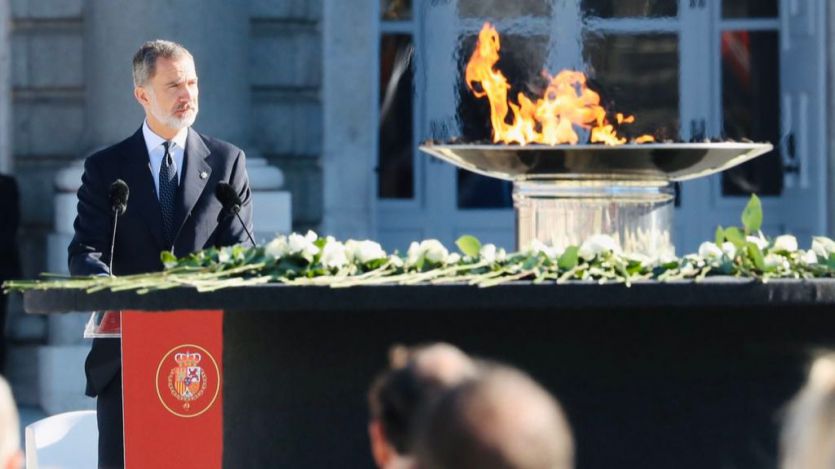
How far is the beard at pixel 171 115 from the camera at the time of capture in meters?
5.59

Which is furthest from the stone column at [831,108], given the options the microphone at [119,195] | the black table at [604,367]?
the microphone at [119,195]

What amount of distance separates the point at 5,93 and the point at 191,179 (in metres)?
5.34

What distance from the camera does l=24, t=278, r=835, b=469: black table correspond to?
4754 mm

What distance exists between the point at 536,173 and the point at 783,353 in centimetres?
129

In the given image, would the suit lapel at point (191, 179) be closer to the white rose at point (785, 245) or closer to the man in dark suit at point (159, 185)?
the man in dark suit at point (159, 185)

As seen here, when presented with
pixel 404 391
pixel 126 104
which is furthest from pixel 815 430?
pixel 126 104

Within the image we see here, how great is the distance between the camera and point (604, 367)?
4781 mm

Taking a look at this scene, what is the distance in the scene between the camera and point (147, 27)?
1002 centimetres

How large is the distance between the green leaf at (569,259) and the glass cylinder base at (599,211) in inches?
50.3

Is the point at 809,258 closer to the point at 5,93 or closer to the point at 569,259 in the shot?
the point at 569,259

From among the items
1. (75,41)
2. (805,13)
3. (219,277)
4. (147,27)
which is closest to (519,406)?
(219,277)

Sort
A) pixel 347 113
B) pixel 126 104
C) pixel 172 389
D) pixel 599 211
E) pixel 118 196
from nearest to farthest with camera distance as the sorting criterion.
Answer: pixel 172 389, pixel 118 196, pixel 599 211, pixel 126 104, pixel 347 113

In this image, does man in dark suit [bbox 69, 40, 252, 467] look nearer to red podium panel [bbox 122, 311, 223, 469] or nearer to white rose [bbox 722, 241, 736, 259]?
red podium panel [bbox 122, 311, 223, 469]

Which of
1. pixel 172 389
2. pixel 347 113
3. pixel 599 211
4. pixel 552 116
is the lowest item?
pixel 172 389
